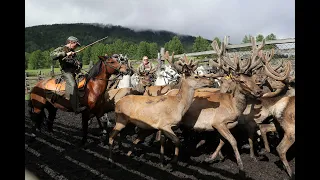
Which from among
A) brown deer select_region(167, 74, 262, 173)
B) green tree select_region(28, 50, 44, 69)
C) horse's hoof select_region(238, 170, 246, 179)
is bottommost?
horse's hoof select_region(238, 170, 246, 179)

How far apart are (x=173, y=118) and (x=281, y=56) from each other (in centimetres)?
826

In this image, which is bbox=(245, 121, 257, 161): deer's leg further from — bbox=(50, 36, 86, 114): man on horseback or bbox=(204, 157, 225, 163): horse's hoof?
bbox=(50, 36, 86, 114): man on horseback

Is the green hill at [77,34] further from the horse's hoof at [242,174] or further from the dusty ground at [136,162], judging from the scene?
the horse's hoof at [242,174]

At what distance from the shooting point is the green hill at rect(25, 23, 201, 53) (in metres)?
130

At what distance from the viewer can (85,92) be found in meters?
8.71

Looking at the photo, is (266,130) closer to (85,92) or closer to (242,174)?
(242,174)

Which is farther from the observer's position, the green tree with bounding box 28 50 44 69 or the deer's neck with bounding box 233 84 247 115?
the green tree with bounding box 28 50 44 69

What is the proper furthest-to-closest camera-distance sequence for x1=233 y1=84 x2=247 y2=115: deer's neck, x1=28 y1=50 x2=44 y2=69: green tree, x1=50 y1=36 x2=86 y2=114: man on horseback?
1. x1=28 y1=50 x2=44 y2=69: green tree
2. x1=50 y1=36 x2=86 y2=114: man on horseback
3. x1=233 y1=84 x2=247 y2=115: deer's neck

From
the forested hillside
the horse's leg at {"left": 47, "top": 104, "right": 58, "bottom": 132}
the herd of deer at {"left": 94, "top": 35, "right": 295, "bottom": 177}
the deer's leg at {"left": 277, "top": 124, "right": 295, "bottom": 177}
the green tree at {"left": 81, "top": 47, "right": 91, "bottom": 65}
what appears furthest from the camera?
the green tree at {"left": 81, "top": 47, "right": 91, "bottom": 65}

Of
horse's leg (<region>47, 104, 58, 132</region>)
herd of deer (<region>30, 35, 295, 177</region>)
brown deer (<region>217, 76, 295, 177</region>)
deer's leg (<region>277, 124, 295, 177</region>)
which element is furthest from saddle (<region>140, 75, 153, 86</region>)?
deer's leg (<region>277, 124, 295, 177</region>)

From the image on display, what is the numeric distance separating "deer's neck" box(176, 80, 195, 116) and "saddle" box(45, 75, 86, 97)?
324cm

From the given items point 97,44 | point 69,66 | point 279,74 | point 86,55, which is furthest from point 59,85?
point 97,44
